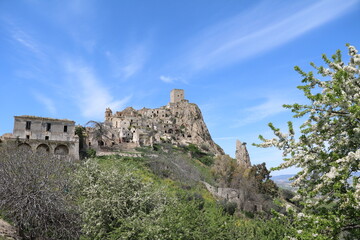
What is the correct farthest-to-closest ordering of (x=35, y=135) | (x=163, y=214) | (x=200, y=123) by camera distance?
(x=200, y=123) < (x=35, y=135) < (x=163, y=214)

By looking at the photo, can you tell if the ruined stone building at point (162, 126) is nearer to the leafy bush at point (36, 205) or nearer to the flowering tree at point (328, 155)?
the leafy bush at point (36, 205)

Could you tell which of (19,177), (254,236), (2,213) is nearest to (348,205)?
(254,236)

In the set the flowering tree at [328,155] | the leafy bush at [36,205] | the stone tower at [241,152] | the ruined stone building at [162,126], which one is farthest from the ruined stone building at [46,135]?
the stone tower at [241,152]

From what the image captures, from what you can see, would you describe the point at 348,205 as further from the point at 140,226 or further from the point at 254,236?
the point at 254,236

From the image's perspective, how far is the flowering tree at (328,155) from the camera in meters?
7.61

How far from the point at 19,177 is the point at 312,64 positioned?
57.9 feet

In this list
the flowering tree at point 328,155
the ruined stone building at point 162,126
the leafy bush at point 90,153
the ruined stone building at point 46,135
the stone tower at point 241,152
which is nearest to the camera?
the flowering tree at point 328,155

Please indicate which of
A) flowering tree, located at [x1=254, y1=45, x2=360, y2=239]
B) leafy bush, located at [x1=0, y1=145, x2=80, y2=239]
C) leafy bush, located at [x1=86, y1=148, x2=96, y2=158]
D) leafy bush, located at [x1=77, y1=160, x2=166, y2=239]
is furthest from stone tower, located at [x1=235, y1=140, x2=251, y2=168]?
flowering tree, located at [x1=254, y1=45, x2=360, y2=239]

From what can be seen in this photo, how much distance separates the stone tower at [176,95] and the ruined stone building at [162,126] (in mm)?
7139

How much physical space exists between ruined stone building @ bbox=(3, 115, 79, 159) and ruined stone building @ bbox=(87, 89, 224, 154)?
21.8m

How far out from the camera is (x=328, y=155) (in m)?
8.52

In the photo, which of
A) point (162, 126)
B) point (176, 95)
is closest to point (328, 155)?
point (162, 126)

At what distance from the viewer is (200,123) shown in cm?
10838

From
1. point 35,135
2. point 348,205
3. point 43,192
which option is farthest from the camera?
point 35,135
